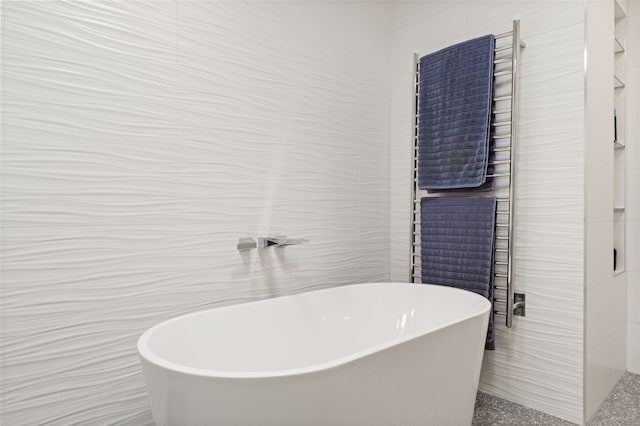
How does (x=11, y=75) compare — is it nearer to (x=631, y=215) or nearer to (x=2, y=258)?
(x=2, y=258)

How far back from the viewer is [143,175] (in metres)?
1.65

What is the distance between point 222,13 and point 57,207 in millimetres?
1092

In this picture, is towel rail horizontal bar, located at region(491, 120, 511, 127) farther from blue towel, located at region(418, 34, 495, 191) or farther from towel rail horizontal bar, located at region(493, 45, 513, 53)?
towel rail horizontal bar, located at region(493, 45, 513, 53)

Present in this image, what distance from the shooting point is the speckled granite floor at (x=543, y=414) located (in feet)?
6.50

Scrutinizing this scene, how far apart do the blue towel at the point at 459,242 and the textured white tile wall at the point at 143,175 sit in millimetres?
481

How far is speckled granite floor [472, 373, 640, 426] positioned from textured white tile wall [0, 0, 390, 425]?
97 centimetres

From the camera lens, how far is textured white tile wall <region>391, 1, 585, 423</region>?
1968mm

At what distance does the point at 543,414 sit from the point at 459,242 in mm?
916

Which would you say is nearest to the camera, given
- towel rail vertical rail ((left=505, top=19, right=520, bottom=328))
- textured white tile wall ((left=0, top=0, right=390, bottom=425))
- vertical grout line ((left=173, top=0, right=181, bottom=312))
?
textured white tile wall ((left=0, top=0, right=390, bottom=425))

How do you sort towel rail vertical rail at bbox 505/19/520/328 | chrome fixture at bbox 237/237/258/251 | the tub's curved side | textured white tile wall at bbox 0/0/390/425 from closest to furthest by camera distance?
the tub's curved side < textured white tile wall at bbox 0/0/390/425 < chrome fixture at bbox 237/237/258/251 < towel rail vertical rail at bbox 505/19/520/328

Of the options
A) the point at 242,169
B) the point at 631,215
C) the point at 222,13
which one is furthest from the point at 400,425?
the point at 631,215

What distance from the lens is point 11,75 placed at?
4.39 ft

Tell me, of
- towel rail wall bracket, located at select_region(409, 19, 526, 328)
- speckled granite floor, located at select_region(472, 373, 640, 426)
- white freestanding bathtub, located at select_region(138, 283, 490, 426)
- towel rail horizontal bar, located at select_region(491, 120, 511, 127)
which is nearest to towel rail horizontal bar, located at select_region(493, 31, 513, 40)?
towel rail wall bracket, located at select_region(409, 19, 526, 328)

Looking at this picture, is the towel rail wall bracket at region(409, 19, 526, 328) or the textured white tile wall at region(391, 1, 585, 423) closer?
the textured white tile wall at region(391, 1, 585, 423)
